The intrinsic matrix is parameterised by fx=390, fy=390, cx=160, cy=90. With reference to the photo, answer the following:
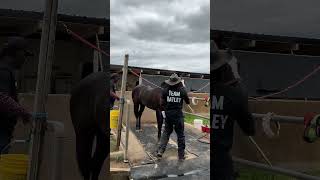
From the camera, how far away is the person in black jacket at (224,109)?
1744mm

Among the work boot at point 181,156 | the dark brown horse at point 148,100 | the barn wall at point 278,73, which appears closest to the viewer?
the barn wall at point 278,73

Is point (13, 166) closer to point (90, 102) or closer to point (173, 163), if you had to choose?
point (90, 102)

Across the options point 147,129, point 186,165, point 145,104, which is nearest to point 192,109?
point 147,129

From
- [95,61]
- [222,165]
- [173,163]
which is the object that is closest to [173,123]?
[173,163]

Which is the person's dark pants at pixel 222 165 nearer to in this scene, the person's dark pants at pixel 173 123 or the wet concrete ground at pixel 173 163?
the wet concrete ground at pixel 173 163

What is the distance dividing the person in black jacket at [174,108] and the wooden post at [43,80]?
13.2ft

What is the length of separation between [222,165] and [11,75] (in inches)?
40.3

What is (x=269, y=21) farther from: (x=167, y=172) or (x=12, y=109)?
(x=167, y=172)

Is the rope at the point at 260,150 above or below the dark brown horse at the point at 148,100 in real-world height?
below

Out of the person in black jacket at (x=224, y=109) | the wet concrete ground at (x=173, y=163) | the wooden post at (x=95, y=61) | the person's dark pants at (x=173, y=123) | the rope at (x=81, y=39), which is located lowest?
the wet concrete ground at (x=173, y=163)

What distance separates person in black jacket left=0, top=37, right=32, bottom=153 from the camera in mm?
1667

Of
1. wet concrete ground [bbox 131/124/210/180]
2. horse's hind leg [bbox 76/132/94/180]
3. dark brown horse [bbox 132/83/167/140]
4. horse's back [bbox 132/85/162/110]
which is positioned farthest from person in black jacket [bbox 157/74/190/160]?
horse's hind leg [bbox 76/132/94/180]

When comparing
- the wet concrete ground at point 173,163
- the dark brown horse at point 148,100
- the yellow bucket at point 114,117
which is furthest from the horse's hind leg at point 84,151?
the yellow bucket at point 114,117

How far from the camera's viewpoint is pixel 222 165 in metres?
1.81
